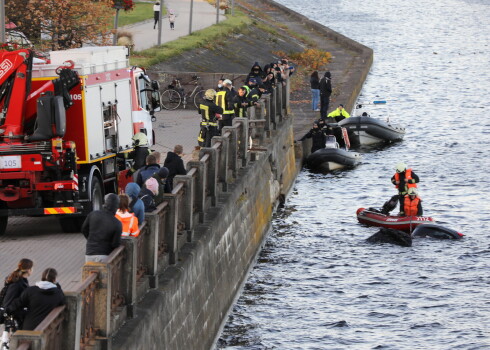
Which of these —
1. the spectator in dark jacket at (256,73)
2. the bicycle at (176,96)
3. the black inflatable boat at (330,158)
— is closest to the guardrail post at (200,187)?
the spectator in dark jacket at (256,73)

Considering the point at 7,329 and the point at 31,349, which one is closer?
the point at 31,349

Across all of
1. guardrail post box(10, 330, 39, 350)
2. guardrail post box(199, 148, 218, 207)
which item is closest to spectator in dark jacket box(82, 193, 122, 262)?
guardrail post box(10, 330, 39, 350)

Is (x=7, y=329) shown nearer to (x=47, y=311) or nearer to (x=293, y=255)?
(x=47, y=311)

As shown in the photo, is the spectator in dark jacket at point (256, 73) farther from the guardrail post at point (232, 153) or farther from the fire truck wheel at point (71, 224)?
the fire truck wheel at point (71, 224)

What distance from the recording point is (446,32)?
106m

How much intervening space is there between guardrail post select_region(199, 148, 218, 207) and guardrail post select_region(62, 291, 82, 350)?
1126 centimetres

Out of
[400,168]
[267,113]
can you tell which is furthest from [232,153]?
[267,113]

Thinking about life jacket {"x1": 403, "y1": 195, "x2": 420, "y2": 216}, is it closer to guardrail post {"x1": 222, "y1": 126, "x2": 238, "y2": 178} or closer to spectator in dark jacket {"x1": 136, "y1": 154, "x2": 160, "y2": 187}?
guardrail post {"x1": 222, "y1": 126, "x2": 238, "y2": 178}

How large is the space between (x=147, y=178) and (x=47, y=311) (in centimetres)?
767

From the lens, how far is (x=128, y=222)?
17109mm

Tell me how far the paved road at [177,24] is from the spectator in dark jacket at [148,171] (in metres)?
38.5

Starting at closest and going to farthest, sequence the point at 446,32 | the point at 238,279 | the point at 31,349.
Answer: the point at 31,349, the point at 238,279, the point at 446,32

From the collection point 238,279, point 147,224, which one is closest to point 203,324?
point 147,224

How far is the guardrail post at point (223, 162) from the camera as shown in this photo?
25781mm
